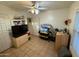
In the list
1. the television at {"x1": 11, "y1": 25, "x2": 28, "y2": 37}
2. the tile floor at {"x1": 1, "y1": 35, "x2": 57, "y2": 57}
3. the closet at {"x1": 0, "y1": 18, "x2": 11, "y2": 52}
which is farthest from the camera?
the tile floor at {"x1": 1, "y1": 35, "x2": 57, "y2": 57}

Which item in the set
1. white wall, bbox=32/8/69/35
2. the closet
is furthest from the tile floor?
white wall, bbox=32/8/69/35

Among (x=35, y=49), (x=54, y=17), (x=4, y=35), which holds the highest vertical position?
(x=54, y=17)

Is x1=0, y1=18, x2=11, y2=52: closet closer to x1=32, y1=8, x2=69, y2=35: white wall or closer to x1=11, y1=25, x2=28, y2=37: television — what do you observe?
x1=11, y1=25, x2=28, y2=37: television

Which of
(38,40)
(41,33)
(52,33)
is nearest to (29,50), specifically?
(38,40)

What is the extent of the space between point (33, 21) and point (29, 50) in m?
0.81

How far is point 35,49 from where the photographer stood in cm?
176

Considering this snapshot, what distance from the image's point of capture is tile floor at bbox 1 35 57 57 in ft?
4.84

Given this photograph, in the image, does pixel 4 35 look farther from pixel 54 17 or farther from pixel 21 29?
pixel 54 17

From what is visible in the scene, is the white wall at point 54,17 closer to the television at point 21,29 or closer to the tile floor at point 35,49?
the television at point 21,29

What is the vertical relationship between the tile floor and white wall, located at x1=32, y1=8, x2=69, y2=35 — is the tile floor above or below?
below

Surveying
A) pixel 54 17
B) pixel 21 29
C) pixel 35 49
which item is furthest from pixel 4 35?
pixel 54 17

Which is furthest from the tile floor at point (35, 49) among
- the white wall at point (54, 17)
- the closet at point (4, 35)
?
the white wall at point (54, 17)

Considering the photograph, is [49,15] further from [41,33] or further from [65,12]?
[41,33]

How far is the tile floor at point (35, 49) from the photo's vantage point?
148cm
